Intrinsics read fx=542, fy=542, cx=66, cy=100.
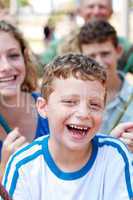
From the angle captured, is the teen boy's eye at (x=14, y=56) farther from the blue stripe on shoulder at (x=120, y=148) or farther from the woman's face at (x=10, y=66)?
the blue stripe on shoulder at (x=120, y=148)

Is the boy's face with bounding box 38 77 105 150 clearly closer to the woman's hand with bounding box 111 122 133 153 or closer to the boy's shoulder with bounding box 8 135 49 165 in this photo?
the boy's shoulder with bounding box 8 135 49 165

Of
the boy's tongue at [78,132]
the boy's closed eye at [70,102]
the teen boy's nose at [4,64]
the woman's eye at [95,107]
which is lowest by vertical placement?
the boy's tongue at [78,132]

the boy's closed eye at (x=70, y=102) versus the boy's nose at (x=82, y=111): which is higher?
the boy's closed eye at (x=70, y=102)

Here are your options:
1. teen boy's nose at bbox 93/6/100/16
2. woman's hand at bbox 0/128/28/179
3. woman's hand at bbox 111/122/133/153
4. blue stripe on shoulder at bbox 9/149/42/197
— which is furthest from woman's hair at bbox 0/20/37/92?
teen boy's nose at bbox 93/6/100/16

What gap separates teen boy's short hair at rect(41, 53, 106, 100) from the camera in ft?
6.01

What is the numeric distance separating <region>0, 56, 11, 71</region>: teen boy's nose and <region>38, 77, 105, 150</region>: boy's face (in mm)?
671

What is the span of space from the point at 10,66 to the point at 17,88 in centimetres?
12

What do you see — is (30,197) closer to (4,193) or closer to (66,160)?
(66,160)

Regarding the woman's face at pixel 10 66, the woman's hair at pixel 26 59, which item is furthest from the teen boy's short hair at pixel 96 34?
the woman's face at pixel 10 66

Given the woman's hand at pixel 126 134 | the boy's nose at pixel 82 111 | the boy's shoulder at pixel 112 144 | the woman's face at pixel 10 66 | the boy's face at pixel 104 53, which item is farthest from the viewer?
the boy's face at pixel 104 53

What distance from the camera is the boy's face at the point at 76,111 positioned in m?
1.77

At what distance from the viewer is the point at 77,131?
70.5 inches

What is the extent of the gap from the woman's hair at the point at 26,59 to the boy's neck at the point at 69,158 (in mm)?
884

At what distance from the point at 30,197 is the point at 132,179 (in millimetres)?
346
